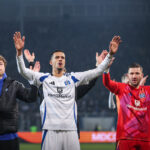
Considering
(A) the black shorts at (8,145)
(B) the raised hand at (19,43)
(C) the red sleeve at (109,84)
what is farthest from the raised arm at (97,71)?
(A) the black shorts at (8,145)

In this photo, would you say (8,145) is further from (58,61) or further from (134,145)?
(134,145)

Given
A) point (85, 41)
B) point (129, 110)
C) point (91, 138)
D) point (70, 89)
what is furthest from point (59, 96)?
point (85, 41)

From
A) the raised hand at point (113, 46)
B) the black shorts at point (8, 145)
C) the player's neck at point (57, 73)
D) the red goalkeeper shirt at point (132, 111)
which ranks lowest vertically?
the black shorts at point (8, 145)

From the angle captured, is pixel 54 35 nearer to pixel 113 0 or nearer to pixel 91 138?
pixel 113 0

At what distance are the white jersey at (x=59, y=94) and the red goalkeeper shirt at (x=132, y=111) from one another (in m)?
0.51

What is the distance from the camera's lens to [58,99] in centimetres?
406

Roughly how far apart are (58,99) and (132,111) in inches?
47.0

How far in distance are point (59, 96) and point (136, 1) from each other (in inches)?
900

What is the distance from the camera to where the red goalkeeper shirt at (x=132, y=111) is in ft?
14.6

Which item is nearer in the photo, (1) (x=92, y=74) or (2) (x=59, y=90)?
(2) (x=59, y=90)

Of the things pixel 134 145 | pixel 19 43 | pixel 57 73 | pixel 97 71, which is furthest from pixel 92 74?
pixel 134 145

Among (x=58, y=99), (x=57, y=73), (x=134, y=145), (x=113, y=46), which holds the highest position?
(x=113, y=46)

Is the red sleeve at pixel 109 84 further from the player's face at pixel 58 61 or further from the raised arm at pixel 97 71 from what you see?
the player's face at pixel 58 61

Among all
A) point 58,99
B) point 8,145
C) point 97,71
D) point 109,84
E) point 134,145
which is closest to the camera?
point 8,145
